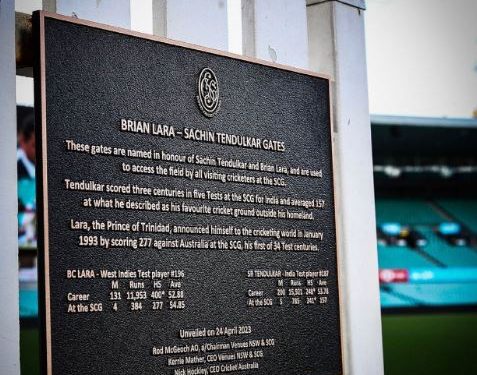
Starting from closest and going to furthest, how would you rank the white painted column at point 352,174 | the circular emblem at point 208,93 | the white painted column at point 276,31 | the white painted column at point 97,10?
1. the white painted column at point 97,10
2. the circular emblem at point 208,93
3. the white painted column at point 276,31
4. the white painted column at point 352,174

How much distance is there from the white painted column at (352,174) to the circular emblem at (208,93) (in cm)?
114

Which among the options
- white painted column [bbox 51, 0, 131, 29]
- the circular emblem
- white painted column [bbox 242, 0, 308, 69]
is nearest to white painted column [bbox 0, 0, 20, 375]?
white painted column [bbox 51, 0, 131, 29]

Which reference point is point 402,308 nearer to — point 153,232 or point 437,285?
point 437,285

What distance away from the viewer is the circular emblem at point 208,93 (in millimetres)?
4230

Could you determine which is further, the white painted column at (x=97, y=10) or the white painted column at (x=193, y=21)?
the white painted column at (x=193, y=21)

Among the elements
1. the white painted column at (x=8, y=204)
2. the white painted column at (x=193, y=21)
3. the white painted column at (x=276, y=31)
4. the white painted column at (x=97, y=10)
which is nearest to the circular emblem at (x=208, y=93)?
the white painted column at (x=193, y=21)

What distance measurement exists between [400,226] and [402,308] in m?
2.75

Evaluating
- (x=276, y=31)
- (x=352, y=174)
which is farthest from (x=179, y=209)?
(x=352, y=174)

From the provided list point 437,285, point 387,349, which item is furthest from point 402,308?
point 387,349

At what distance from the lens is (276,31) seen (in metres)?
5.05

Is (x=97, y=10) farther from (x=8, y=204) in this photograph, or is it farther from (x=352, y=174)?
(x=352, y=174)

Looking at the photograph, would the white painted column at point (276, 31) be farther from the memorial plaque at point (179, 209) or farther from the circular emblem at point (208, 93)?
the circular emblem at point (208, 93)

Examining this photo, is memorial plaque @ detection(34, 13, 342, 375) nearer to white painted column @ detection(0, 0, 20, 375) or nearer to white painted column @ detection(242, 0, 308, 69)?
white painted column @ detection(0, 0, 20, 375)

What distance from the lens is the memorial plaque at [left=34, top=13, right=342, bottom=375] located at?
3.56 meters
